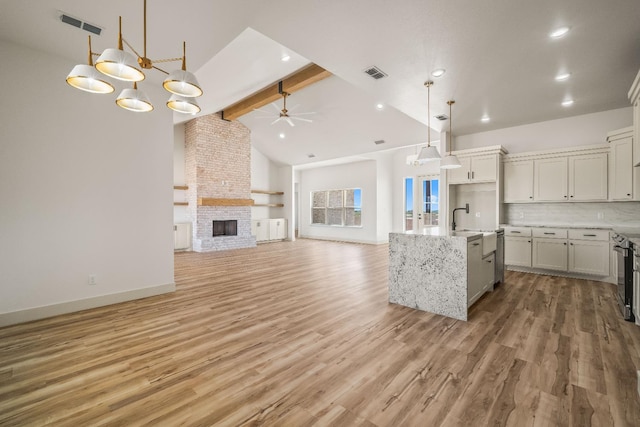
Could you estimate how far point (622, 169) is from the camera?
4488 millimetres

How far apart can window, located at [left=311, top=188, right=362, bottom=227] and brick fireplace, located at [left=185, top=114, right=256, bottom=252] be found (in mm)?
3364

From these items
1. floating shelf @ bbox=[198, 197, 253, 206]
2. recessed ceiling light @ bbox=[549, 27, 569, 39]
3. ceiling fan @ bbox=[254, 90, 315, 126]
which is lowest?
floating shelf @ bbox=[198, 197, 253, 206]

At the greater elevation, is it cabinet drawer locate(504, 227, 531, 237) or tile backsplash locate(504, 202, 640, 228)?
tile backsplash locate(504, 202, 640, 228)

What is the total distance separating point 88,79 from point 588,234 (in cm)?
697

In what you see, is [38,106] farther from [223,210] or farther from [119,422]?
[223,210]

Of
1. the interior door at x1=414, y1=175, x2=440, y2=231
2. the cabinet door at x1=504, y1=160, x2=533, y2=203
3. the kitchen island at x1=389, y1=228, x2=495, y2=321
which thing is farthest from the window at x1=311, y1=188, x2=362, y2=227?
the kitchen island at x1=389, y1=228, x2=495, y2=321

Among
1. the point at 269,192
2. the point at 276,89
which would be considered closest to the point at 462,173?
the point at 276,89

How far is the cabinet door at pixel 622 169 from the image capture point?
4379mm

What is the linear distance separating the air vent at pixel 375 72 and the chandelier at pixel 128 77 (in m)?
2.24

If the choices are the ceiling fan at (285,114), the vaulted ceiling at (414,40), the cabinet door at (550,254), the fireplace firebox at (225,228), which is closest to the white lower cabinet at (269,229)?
the fireplace firebox at (225,228)

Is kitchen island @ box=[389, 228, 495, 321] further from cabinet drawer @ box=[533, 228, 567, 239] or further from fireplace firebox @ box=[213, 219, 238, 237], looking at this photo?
fireplace firebox @ box=[213, 219, 238, 237]

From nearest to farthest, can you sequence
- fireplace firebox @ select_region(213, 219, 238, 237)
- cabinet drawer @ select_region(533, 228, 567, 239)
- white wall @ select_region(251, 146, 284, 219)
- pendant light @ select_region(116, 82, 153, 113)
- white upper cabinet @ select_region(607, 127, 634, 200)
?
pendant light @ select_region(116, 82, 153, 113)
white upper cabinet @ select_region(607, 127, 634, 200)
cabinet drawer @ select_region(533, 228, 567, 239)
fireplace firebox @ select_region(213, 219, 238, 237)
white wall @ select_region(251, 146, 284, 219)

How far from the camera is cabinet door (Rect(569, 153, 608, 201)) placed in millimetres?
4797

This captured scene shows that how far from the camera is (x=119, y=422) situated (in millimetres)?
1634
